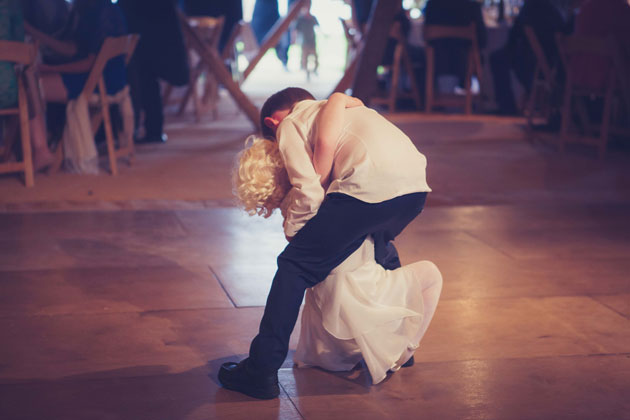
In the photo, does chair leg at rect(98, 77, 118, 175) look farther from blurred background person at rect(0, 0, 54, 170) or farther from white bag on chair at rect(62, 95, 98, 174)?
blurred background person at rect(0, 0, 54, 170)

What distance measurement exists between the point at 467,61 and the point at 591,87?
8.40 feet

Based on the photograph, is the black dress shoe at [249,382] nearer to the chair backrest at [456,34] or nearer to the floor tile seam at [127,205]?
the floor tile seam at [127,205]

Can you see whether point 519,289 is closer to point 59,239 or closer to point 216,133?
point 59,239

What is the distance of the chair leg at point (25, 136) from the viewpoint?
448cm

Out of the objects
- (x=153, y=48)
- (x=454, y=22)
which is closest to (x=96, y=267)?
(x=153, y=48)

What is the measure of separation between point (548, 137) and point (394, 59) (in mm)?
2333

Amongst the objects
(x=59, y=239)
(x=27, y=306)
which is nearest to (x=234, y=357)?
(x=27, y=306)

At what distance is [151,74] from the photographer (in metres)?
6.43

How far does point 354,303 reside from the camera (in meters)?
2.10

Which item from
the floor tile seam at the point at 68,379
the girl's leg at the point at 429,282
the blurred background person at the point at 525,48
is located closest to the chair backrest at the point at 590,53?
the blurred background person at the point at 525,48

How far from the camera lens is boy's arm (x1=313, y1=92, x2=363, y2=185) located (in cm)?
200

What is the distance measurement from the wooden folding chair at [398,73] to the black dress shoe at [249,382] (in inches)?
267

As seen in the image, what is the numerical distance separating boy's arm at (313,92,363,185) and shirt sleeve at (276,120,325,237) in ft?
0.09

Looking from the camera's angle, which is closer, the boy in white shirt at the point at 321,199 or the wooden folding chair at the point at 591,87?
the boy in white shirt at the point at 321,199
